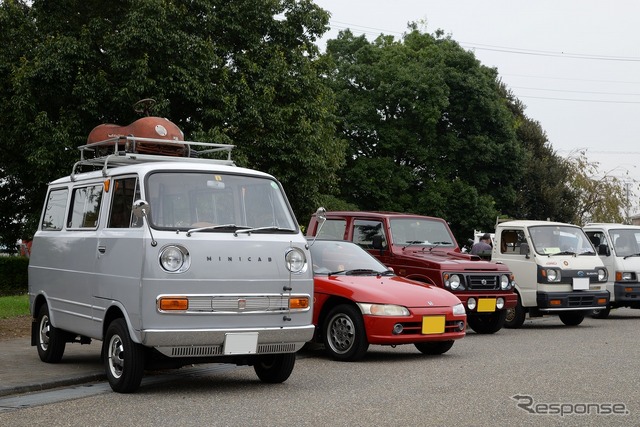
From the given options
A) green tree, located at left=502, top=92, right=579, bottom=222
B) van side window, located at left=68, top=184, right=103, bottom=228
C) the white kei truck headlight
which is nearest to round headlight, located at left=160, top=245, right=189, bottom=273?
van side window, located at left=68, top=184, right=103, bottom=228

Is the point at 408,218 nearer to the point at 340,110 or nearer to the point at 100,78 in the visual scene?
the point at 100,78

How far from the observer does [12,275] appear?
28.9m

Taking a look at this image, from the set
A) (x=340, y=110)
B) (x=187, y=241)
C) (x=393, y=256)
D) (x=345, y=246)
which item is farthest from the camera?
(x=340, y=110)

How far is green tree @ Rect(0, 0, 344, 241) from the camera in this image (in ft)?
84.0

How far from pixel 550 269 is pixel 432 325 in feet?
21.7

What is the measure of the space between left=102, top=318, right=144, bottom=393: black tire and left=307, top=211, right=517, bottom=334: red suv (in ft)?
22.4

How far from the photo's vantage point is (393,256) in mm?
16641

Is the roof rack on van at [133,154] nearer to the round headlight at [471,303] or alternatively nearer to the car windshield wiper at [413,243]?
the car windshield wiper at [413,243]

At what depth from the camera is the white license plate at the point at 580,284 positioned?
18.6 m

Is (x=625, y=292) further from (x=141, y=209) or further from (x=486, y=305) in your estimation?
(x=141, y=209)

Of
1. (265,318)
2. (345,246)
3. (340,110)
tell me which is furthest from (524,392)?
(340,110)

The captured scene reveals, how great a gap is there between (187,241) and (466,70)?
139ft

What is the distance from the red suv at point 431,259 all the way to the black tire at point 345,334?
11.4 ft

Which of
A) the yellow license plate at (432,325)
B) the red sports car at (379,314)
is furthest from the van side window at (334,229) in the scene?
the yellow license plate at (432,325)
